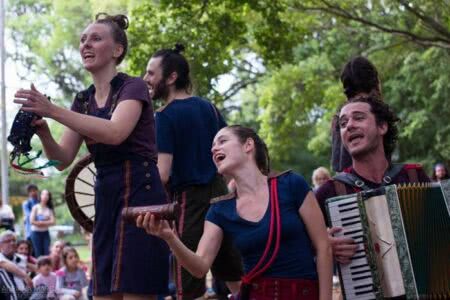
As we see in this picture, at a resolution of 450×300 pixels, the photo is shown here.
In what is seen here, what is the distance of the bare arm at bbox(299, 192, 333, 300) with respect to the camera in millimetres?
4840

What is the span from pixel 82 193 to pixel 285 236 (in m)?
2.36

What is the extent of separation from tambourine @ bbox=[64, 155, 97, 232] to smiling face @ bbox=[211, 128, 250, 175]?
5.81ft

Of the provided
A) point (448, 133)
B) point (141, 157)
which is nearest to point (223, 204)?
point (141, 157)

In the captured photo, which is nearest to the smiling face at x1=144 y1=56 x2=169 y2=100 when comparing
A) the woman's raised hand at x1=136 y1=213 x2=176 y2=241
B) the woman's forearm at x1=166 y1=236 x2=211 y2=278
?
the woman's forearm at x1=166 y1=236 x2=211 y2=278

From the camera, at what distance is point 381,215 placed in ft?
15.3

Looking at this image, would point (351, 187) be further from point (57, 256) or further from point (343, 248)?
point (57, 256)

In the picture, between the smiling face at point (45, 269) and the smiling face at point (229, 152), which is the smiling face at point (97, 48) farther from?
the smiling face at point (45, 269)

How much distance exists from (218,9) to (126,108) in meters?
10.1

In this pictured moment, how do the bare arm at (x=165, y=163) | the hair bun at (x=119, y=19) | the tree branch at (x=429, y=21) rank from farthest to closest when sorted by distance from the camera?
the tree branch at (x=429, y=21) < the bare arm at (x=165, y=163) < the hair bun at (x=119, y=19)

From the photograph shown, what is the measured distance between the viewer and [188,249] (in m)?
4.80

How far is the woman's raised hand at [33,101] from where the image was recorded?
4754 millimetres

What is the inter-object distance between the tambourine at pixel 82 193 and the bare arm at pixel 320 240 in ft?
7.08

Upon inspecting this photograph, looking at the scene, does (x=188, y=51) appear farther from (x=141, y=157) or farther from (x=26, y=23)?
(x=26, y=23)

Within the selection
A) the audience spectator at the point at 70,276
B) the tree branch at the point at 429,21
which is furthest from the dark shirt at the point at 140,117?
the tree branch at the point at 429,21
